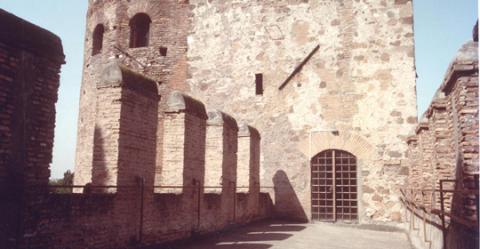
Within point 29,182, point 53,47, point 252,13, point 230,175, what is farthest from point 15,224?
point 252,13

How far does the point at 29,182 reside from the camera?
4.84 metres

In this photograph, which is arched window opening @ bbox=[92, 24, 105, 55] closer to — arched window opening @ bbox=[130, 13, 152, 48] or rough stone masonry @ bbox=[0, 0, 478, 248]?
rough stone masonry @ bbox=[0, 0, 478, 248]

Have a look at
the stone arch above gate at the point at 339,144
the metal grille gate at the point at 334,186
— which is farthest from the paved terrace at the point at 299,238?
the stone arch above gate at the point at 339,144

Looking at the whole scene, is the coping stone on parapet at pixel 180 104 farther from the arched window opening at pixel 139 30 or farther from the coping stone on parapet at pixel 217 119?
the arched window opening at pixel 139 30

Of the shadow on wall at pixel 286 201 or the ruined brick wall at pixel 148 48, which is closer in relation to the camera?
the shadow on wall at pixel 286 201

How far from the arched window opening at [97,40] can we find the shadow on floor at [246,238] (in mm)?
9012

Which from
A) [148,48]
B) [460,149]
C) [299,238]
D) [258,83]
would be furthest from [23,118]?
[148,48]

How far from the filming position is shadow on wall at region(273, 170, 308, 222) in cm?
1318

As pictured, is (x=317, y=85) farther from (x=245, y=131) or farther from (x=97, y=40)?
(x=97, y=40)

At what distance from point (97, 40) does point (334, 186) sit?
10032 millimetres

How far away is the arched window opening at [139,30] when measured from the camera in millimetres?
15320

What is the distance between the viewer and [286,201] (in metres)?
13.3

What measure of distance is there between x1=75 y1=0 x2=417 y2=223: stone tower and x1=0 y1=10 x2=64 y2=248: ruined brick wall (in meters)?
Result: 8.71

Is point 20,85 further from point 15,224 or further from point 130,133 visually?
point 130,133
